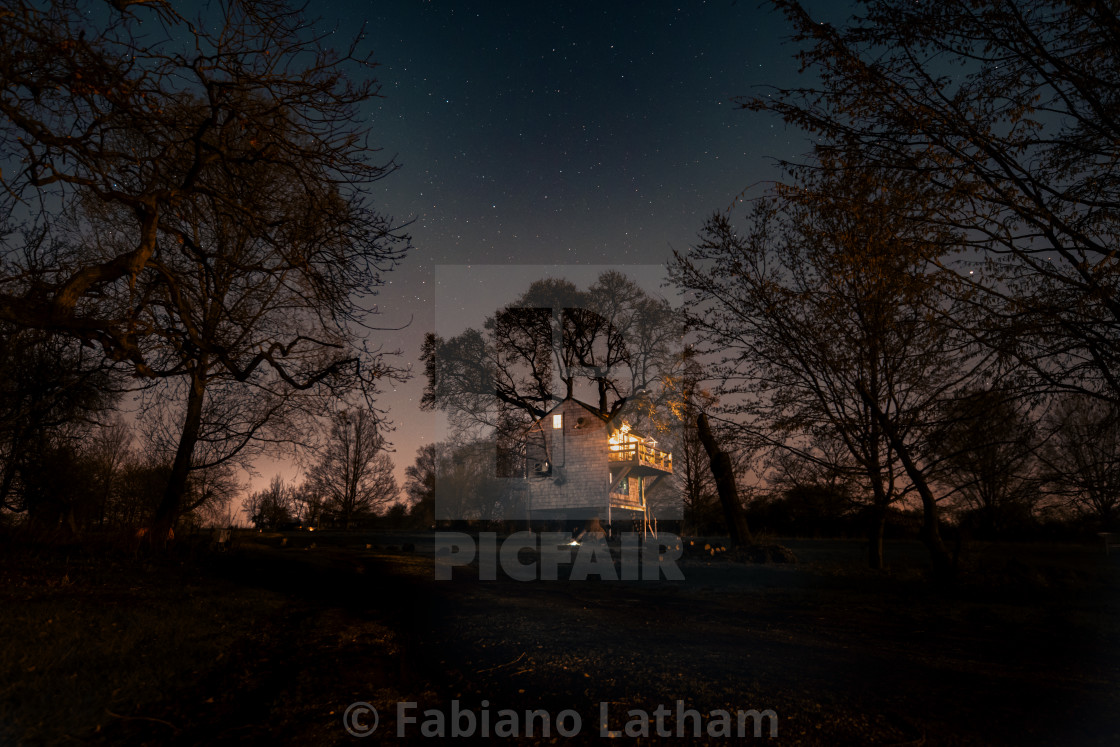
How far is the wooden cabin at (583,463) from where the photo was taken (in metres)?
31.5

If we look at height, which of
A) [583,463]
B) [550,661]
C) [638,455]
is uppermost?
[638,455]

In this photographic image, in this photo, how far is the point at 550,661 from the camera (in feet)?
15.5

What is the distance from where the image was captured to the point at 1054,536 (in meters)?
28.5

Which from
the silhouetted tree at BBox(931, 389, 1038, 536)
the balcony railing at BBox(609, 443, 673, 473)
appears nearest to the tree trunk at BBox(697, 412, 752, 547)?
the silhouetted tree at BBox(931, 389, 1038, 536)

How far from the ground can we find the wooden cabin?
2224 cm

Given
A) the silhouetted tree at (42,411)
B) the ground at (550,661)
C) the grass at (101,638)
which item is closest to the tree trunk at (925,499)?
the ground at (550,661)

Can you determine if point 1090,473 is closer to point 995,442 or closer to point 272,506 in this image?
point 995,442

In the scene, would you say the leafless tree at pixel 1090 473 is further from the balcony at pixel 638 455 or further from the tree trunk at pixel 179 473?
the balcony at pixel 638 455

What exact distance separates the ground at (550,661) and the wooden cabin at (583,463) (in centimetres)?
2224

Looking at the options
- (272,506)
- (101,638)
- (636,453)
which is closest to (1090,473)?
(101,638)

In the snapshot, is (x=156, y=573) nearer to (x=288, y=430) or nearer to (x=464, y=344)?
(x=288, y=430)

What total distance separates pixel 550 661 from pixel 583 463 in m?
28.0

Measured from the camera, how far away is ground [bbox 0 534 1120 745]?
11.0 ft

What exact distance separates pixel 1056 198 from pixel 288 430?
15340mm
